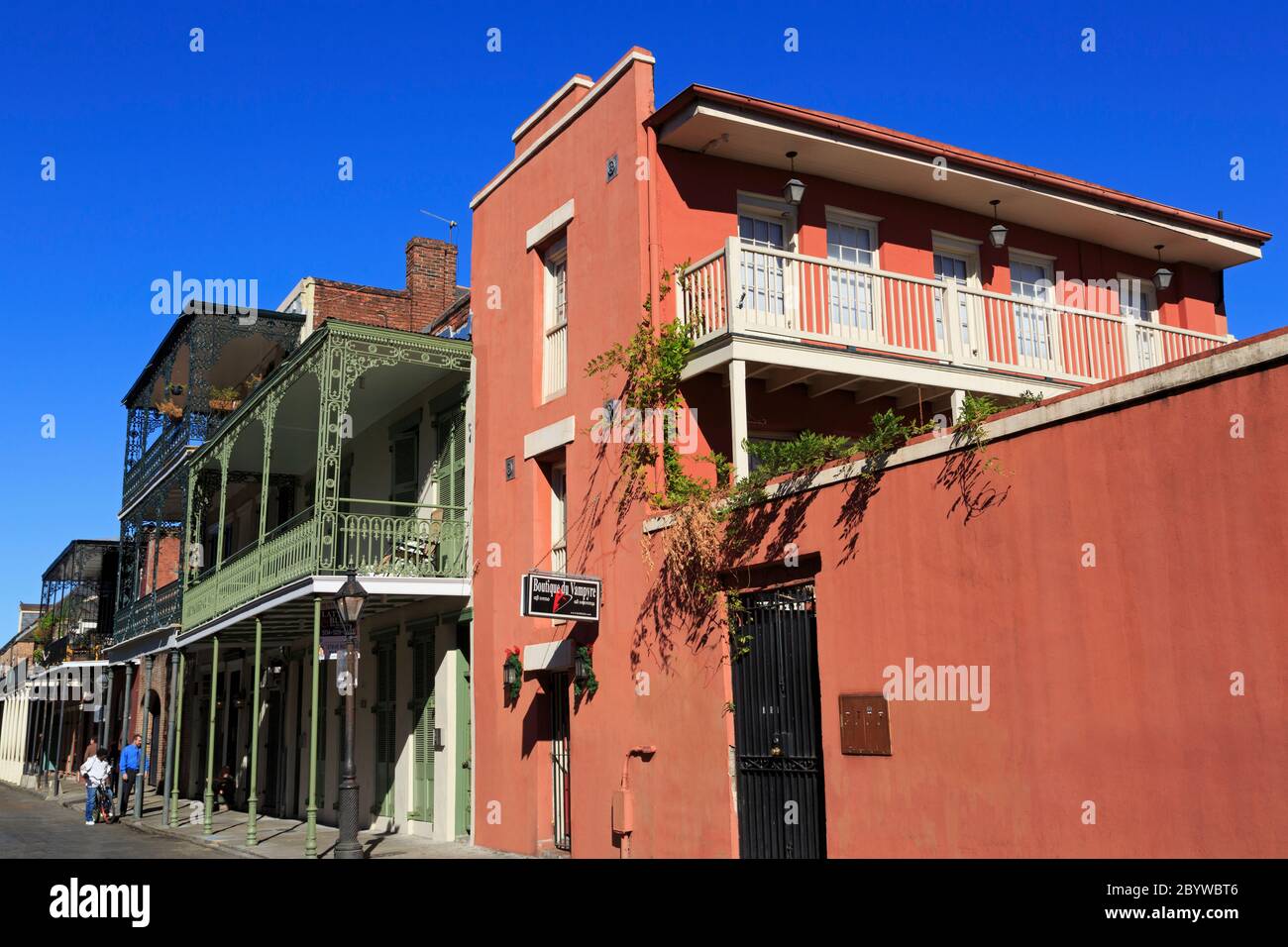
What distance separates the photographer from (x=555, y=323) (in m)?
14.5

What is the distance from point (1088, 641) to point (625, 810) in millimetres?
5732

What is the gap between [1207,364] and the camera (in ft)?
21.5

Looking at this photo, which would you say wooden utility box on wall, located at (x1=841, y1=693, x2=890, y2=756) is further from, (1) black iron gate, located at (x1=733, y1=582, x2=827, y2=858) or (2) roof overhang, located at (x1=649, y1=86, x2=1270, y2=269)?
(2) roof overhang, located at (x1=649, y1=86, x2=1270, y2=269)

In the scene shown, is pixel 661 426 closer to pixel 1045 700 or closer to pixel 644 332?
pixel 644 332

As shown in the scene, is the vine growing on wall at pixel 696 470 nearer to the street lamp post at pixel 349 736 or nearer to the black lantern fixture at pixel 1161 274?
the street lamp post at pixel 349 736

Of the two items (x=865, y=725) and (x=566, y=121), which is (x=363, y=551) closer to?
(x=566, y=121)

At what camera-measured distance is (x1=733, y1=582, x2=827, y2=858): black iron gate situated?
946 cm

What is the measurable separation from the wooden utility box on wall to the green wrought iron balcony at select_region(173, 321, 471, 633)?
6.76m

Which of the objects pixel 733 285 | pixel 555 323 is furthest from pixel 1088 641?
pixel 555 323

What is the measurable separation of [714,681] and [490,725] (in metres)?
5.10

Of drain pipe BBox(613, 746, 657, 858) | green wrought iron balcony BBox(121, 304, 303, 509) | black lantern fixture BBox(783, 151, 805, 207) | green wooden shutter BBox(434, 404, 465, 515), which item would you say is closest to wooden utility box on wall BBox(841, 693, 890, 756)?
drain pipe BBox(613, 746, 657, 858)

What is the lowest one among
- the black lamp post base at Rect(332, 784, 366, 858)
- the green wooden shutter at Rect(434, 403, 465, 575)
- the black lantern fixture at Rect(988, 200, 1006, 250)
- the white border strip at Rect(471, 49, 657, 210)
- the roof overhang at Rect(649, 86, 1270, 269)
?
the black lamp post base at Rect(332, 784, 366, 858)

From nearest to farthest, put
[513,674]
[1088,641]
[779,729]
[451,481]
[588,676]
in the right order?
[1088,641]
[779,729]
[588,676]
[513,674]
[451,481]
